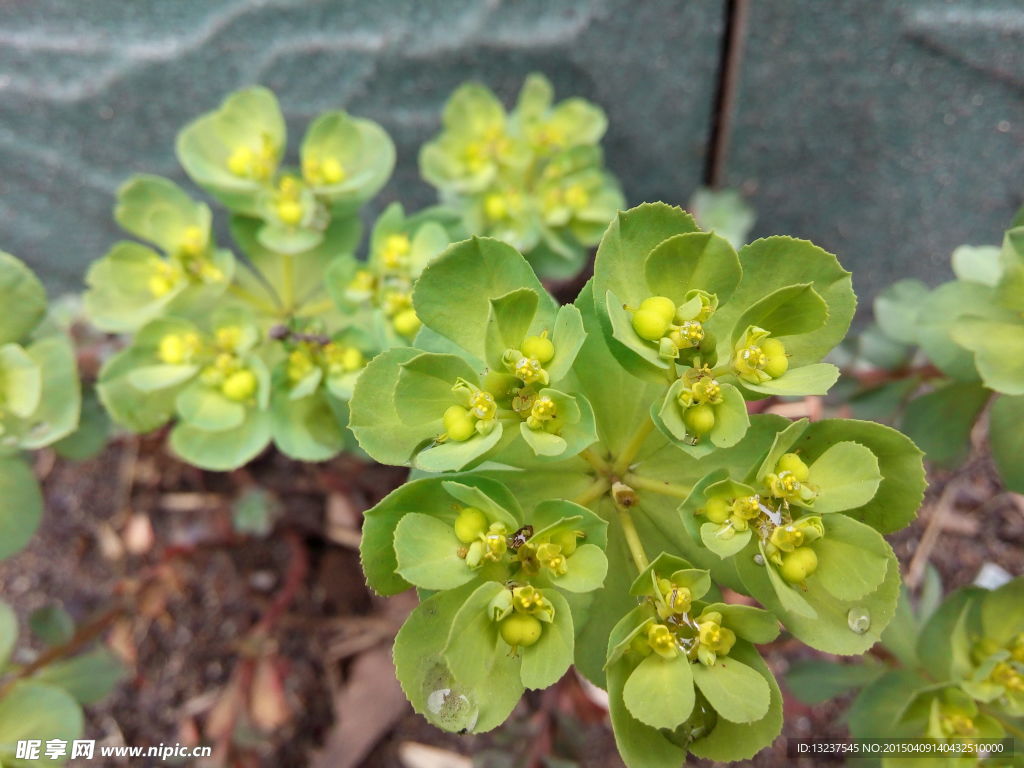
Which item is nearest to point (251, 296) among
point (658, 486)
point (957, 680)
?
point (658, 486)

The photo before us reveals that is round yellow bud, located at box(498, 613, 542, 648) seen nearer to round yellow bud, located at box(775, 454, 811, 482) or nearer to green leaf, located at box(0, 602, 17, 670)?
round yellow bud, located at box(775, 454, 811, 482)

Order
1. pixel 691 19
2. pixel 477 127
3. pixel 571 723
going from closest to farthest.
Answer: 1. pixel 571 723
2. pixel 477 127
3. pixel 691 19

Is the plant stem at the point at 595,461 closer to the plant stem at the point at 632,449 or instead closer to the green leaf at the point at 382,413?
the plant stem at the point at 632,449

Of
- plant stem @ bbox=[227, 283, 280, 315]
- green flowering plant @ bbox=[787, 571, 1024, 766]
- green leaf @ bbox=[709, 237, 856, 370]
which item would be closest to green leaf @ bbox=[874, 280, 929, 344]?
green flowering plant @ bbox=[787, 571, 1024, 766]

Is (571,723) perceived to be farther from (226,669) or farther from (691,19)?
(691,19)

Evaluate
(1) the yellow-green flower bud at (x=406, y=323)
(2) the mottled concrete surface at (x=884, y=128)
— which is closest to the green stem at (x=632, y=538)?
(1) the yellow-green flower bud at (x=406, y=323)

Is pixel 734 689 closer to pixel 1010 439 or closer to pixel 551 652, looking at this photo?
pixel 551 652

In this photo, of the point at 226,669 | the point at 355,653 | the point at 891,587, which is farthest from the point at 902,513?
the point at 226,669

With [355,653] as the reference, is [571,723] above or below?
above
